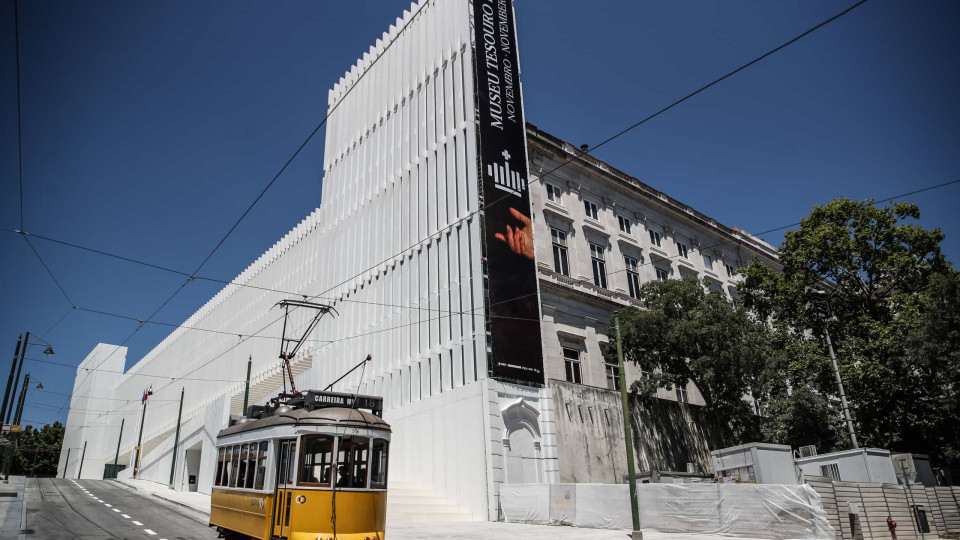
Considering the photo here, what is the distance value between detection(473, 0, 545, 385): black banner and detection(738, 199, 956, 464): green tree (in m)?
15.4

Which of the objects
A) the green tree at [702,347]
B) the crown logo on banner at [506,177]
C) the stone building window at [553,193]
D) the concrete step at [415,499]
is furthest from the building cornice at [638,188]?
the concrete step at [415,499]

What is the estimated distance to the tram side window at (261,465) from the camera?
1168 cm

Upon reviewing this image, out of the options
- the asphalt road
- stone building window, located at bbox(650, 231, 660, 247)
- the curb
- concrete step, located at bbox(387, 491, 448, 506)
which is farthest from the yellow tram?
stone building window, located at bbox(650, 231, 660, 247)

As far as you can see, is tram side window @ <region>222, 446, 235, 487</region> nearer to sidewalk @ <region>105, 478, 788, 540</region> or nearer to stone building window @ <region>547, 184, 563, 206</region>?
sidewalk @ <region>105, 478, 788, 540</region>

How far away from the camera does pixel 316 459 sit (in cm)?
1128

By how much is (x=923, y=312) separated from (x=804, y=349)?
5336 millimetres

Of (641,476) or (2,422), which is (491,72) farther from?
(2,422)

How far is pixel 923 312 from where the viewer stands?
88.9ft

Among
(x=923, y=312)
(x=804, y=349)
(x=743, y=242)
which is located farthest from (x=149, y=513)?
(x=743, y=242)

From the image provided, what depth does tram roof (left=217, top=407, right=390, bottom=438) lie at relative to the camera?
452 inches

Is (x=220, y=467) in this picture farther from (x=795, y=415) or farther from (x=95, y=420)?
(x=95, y=420)

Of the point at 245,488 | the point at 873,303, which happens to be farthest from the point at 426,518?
the point at 873,303

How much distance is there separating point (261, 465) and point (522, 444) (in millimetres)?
13656

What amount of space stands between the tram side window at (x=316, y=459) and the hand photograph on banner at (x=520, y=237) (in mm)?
15413
